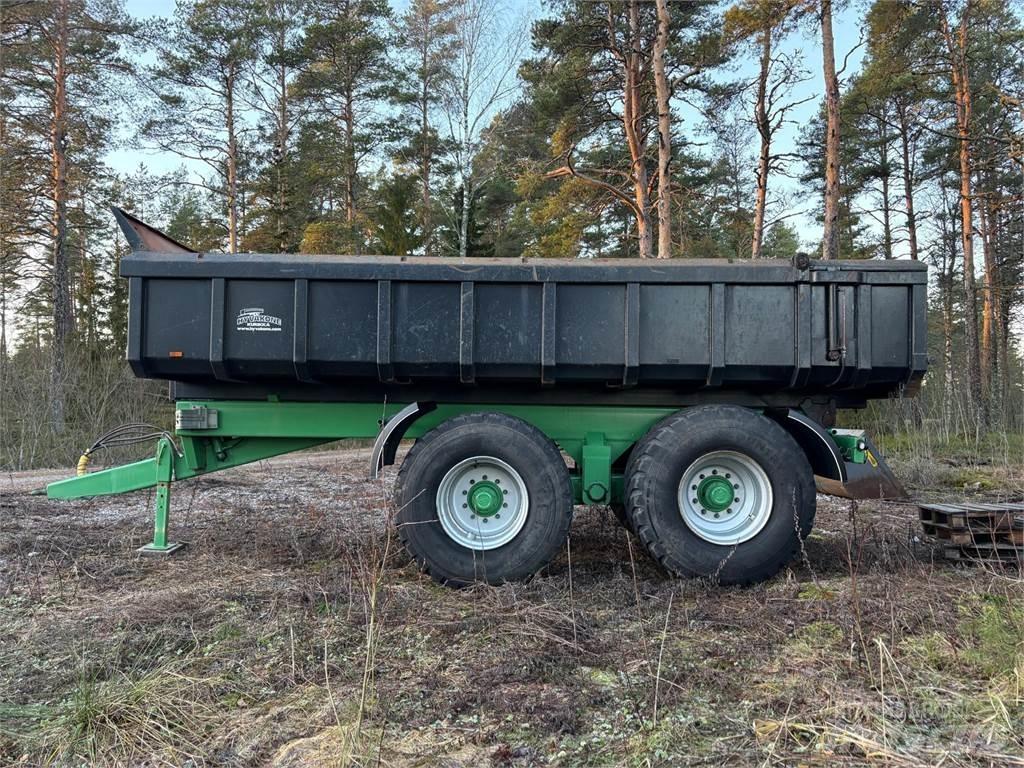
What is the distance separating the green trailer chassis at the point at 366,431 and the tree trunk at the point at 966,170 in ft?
47.0

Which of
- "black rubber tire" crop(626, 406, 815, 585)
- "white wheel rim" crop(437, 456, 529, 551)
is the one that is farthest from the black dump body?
"white wheel rim" crop(437, 456, 529, 551)

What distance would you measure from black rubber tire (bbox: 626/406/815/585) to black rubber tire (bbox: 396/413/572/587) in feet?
1.58

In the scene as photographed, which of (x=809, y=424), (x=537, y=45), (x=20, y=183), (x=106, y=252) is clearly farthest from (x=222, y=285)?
(x=106, y=252)

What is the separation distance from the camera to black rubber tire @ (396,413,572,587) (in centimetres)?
383

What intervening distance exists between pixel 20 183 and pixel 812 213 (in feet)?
71.9

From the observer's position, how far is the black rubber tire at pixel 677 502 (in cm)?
386

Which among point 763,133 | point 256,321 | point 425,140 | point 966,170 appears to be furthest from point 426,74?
point 256,321

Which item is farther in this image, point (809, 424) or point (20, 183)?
point (20, 183)

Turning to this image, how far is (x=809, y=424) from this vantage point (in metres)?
4.08

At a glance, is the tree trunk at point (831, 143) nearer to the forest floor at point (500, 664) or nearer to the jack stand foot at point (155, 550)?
the forest floor at point (500, 664)

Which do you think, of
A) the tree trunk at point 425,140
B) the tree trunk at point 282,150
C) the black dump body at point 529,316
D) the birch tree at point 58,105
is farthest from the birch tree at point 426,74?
the black dump body at point 529,316

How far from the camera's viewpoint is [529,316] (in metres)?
3.99

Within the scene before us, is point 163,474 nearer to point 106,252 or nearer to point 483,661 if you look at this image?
point 483,661

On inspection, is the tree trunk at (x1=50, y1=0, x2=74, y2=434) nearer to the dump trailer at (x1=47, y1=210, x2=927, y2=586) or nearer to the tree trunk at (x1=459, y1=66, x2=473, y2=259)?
the tree trunk at (x1=459, y1=66, x2=473, y2=259)
